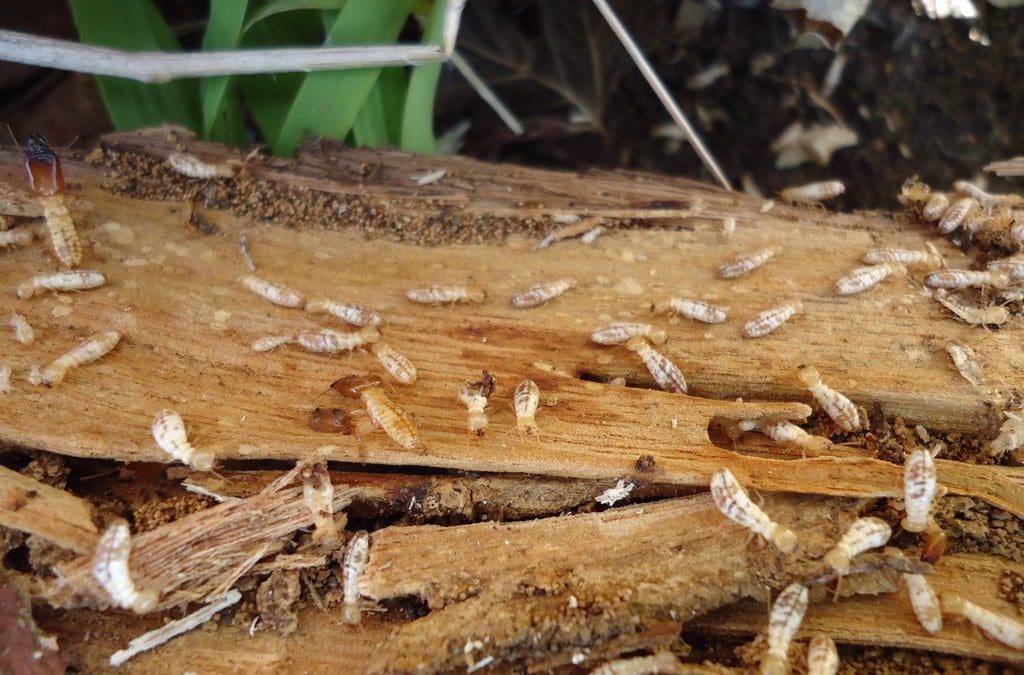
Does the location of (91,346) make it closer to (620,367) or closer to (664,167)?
Answer: (620,367)

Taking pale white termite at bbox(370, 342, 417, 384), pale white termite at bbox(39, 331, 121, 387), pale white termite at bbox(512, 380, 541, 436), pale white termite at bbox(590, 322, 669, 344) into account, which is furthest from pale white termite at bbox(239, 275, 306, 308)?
pale white termite at bbox(590, 322, 669, 344)

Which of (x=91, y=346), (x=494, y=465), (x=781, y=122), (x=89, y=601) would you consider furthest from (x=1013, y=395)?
(x=91, y=346)

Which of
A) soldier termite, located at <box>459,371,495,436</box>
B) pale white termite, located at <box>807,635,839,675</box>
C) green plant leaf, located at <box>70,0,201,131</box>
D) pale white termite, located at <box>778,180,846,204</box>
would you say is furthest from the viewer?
pale white termite, located at <box>778,180,846,204</box>

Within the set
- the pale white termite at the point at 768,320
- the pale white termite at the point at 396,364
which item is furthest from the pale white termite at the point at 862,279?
the pale white termite at the point at 396,364

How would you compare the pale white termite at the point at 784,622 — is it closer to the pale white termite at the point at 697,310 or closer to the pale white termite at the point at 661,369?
the pale white termite at the point at 661,369

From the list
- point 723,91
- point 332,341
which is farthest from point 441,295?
point 723,91

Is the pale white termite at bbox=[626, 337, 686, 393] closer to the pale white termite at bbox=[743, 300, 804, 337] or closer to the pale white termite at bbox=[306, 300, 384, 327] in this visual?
the pale white termite at bbox=[743, 300, 804, 337]
